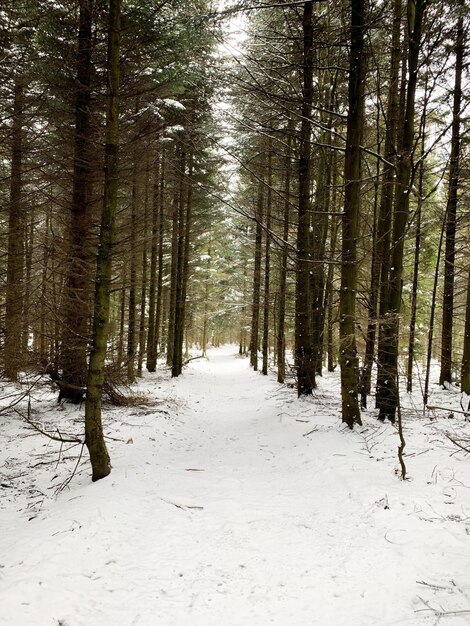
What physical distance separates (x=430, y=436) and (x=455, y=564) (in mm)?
4096

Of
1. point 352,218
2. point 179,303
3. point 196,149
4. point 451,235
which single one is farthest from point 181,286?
point 451,235

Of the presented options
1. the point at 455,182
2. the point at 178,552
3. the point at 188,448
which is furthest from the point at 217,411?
the point at 455,182

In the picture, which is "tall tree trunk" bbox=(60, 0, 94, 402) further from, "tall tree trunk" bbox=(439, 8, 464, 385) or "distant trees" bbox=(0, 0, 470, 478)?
"tall tree trunk" bbox=(439, 8, 464, 385)

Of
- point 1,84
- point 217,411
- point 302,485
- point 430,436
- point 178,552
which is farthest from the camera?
point 217,411

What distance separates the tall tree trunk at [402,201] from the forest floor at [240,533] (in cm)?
105

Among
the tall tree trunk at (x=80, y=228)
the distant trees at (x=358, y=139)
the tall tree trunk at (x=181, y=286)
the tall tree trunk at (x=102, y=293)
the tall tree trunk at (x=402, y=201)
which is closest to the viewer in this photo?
the tall tree trunk at (x=102, y=293)

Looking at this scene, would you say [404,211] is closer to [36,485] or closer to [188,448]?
[188,448]

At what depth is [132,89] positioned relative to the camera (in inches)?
341

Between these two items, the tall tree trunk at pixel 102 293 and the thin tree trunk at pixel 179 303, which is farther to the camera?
the thin tree trunk at pixel 179 303

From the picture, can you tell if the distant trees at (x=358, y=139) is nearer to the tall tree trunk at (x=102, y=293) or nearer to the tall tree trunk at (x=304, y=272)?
the tall tree trunk at (x=304, y=272)

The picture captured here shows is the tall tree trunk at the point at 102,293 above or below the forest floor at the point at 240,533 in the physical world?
above

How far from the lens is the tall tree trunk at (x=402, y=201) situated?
24.8 ft

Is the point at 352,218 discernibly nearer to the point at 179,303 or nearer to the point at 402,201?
the point at 402,201

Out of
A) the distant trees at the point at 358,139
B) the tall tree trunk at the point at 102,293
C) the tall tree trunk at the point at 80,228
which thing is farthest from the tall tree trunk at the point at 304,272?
the tall tree trunk at the point at 102,293
